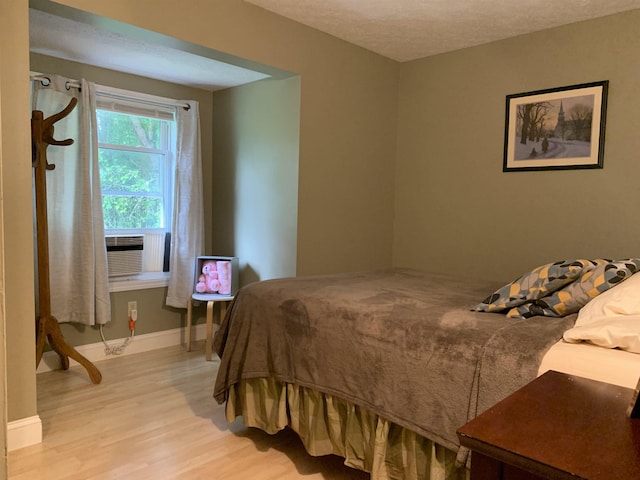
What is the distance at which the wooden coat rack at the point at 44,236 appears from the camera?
9.73 ft

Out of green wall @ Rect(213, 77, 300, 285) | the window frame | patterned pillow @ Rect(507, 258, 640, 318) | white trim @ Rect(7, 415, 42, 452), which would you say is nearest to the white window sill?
the window frame

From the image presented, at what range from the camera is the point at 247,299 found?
94.3 inches

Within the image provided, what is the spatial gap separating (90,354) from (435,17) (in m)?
3.34

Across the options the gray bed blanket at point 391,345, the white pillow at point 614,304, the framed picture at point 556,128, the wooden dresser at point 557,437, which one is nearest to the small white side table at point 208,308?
the gray bed blanket at point 391,345

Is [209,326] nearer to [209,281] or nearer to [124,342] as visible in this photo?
[209,281]

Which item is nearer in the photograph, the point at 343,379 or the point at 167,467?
the point at 343,379

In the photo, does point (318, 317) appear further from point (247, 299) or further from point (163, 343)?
point (163, 343)

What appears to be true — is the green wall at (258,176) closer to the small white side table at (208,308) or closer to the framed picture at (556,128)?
the small white side table at (208,308)

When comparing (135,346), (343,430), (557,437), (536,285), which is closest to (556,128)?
(536,285)

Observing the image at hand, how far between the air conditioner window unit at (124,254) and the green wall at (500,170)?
82.0 inches

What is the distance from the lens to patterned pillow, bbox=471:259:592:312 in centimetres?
181

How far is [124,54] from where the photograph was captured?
335 cm

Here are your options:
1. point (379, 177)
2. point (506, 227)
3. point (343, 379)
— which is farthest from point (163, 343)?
point (506, 227)

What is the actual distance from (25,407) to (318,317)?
4.93 ft
